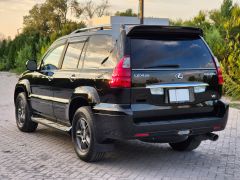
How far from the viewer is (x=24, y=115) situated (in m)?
8.81

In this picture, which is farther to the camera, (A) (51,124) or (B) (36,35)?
(B) (36,35)

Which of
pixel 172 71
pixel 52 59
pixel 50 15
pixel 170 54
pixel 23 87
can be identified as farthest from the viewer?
pixel 50 15

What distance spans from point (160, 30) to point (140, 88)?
918 mm

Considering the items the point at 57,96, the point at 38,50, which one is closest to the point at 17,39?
the point at 38,50

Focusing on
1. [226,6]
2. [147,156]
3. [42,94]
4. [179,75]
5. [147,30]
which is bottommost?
[147,156]

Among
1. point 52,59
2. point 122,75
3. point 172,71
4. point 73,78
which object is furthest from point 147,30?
point 52,59

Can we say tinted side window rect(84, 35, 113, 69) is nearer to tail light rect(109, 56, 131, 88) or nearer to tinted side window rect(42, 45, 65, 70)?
tail light rect(109, 56, 131, 88)

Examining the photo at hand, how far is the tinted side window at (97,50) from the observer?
627 centimetres

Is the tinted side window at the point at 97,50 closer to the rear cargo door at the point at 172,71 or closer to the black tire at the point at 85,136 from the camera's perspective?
the rear cargo door at the point at 172,71

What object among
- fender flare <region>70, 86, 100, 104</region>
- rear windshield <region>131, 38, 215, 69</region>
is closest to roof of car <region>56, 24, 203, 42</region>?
rear windshield <region>131, 38, 215, 69</region>

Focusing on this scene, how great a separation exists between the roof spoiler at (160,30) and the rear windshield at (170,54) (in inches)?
3.8

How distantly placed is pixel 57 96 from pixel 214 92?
8.31ft

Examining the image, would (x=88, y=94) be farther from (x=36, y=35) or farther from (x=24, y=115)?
(x=36, y=35)

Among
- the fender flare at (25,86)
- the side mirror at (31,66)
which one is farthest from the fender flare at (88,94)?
the fender flare at (25,86)
